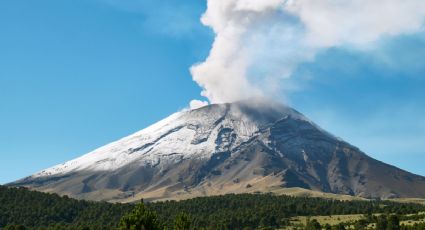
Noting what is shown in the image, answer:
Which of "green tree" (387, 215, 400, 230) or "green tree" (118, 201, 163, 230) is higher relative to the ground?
"green tree" (118, 201, 163, 230)

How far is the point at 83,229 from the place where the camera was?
195 m

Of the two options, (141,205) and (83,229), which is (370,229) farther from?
(141,205)

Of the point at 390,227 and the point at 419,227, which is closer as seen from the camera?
the point at 419,227

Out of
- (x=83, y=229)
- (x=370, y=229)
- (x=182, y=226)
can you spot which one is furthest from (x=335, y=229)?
(x=182, y=226)

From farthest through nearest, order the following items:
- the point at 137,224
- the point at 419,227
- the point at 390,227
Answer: the point at 390,227, the point at 419,227, the point at 137,224

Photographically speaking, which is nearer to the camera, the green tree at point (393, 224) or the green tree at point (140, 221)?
the green tree at point (140, 221)

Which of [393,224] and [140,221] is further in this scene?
[393,224]

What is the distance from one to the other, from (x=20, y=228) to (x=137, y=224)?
12178 centimetres

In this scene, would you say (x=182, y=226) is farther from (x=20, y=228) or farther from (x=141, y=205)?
(x=20, y=228)

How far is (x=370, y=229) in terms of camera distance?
650ft

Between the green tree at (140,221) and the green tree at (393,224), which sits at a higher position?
the green tree at (140,221)

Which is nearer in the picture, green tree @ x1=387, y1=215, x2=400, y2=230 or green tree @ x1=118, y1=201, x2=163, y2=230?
green tree @ x1=118, y1=201, x2=163, y2=230

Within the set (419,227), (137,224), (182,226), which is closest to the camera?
Result: (137,224)

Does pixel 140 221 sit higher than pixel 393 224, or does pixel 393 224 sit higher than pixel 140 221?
pixel 140 221
